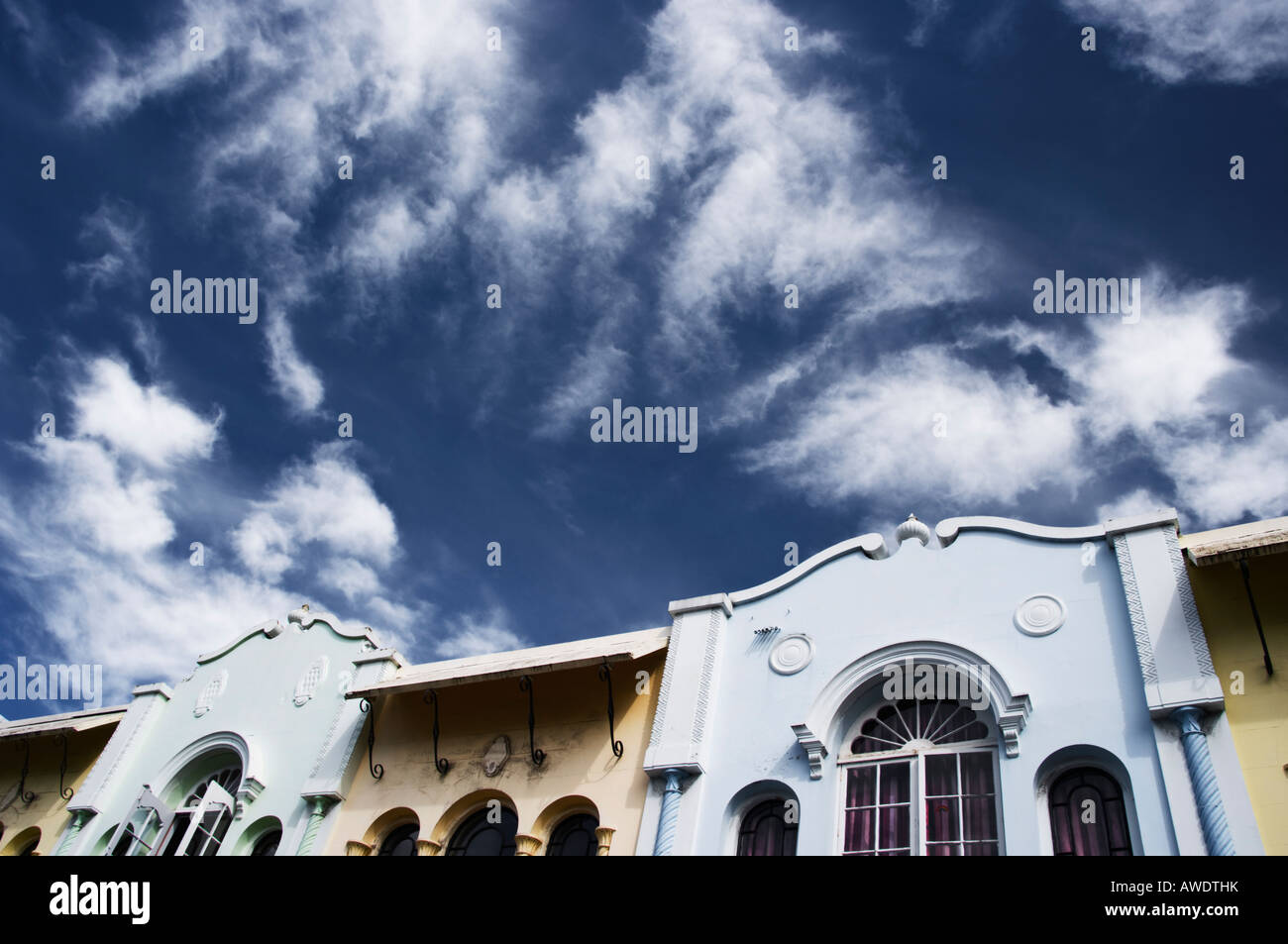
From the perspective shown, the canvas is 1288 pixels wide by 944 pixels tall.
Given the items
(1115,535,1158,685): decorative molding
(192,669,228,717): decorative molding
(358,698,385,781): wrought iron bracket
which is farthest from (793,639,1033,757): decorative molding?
(192,669,228,717): decorative molding

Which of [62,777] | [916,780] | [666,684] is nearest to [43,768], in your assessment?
[62,777]

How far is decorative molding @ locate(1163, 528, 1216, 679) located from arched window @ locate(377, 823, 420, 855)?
26.3 ft

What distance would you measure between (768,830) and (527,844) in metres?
Result: 2.53

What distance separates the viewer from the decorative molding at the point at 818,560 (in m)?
11.3

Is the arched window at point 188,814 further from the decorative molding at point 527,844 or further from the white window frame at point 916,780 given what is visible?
the white window frame at point 916,780

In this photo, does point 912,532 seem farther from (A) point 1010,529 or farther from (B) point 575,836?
(B) point 575,836

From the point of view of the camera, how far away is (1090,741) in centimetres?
873

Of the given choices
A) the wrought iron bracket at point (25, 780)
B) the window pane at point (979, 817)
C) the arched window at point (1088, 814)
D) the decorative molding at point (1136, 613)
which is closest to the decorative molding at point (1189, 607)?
the decorative molding at point (1136, 613)

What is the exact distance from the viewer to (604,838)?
33.5 ft

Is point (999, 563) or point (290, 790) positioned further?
point (290, 790)
